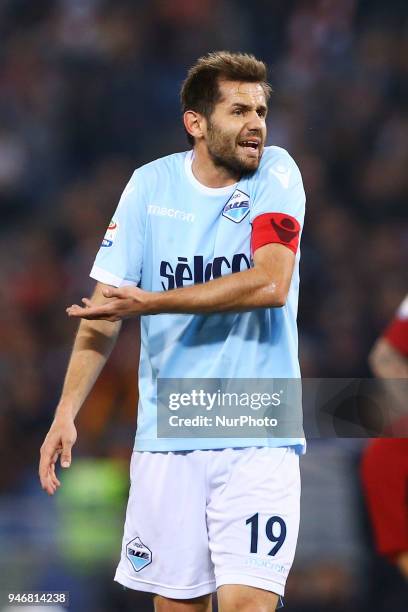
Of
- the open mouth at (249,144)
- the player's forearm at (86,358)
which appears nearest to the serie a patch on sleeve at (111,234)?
the player's forearm at (86,358)

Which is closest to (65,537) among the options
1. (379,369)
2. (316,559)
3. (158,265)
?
(316,559)

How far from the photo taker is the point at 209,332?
327 centimetres

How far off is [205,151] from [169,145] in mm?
4095

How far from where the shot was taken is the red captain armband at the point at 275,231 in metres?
3.14

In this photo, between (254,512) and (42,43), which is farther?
(42,43)

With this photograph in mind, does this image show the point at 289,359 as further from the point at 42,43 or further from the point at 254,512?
the point at 42,43

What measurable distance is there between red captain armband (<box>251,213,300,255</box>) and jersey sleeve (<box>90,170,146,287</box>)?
16.4 inches

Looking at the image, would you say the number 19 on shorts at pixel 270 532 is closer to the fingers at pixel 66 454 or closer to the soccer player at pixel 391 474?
the fingers at pixel 66 454

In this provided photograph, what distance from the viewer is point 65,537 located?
514 cm

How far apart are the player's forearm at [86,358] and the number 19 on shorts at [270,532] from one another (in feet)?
2.14

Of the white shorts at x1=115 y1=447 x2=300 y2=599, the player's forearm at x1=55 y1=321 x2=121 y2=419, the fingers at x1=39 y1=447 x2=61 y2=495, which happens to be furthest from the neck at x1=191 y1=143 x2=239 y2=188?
the fingers at x1=39 y1=447 x2=61 y2=495

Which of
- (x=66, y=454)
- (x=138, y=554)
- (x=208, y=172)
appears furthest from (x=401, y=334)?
(x=66, y=454)

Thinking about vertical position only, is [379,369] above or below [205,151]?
below

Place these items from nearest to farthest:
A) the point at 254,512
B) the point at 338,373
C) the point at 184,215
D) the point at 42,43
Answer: the point at 254,512 → the point at 184,215 → the point at 338,373 → the point at 42,43
